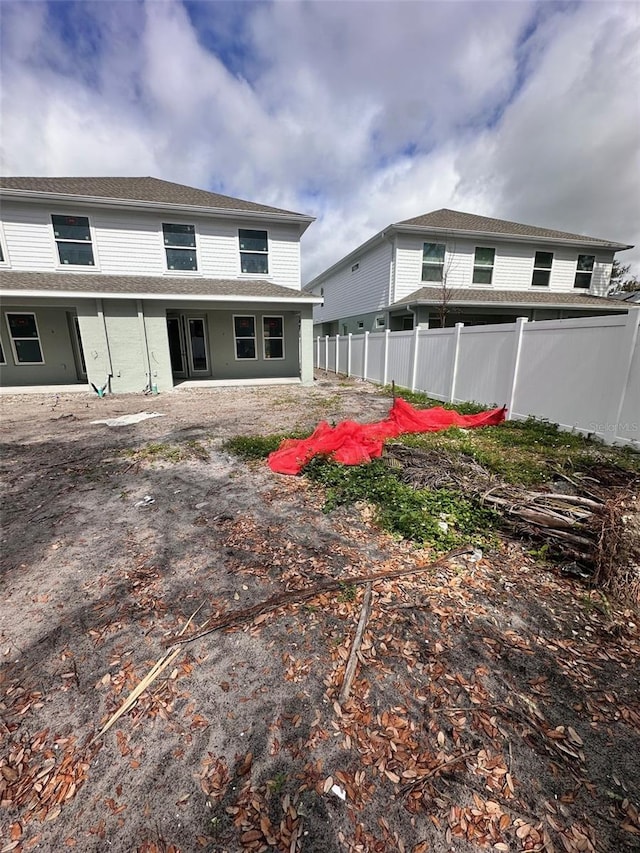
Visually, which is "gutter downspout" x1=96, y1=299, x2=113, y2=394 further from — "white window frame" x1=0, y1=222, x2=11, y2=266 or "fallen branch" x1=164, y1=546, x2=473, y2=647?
"fallen branch" x1=164, y1=546, x2=473, y2=647

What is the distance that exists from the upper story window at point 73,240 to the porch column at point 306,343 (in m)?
7.22

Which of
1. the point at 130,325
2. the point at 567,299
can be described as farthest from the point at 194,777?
the point at 567,299

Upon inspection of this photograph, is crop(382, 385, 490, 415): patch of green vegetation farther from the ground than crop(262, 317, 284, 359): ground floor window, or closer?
closer

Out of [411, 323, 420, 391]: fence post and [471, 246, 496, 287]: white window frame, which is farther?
[471, 246, 496, 287]: white window frame

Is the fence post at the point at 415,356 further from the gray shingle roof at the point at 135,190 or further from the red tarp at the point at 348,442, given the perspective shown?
the gray shingle roof at the point at 135,190

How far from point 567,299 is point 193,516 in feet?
59.9

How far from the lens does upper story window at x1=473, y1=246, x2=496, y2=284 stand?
1555 centimetres

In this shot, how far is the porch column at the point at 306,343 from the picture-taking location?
12469mm

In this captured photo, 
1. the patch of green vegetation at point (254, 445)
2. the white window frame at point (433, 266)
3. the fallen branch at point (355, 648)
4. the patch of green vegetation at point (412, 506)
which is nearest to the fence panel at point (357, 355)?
the white window frame at point (433, 266)

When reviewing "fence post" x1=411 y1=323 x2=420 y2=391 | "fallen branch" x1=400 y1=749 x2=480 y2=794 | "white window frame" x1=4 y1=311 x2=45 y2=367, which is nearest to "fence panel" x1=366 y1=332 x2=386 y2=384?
"fence post" x1=411 y1=323 x2=420 y2=391

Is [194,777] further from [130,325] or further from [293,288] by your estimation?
[293,288]

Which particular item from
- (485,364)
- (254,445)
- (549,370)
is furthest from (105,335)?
(549,370)

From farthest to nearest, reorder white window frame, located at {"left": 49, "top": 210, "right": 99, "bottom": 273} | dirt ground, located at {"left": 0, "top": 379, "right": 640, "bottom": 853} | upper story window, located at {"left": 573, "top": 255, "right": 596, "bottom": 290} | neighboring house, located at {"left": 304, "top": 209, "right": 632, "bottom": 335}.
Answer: upper story window, located at {"left": 573, "top": 255, "right": 596, "bottom": 290} < neighboring house, located at {"left": 304, "top": 209, "right": 632, "bottom": 335} < white window frame, located at {"left": 49, "top": 210, "right": 99, "bottom": 273} < dirt ground, located at {"left": 0, "top": 379, "right": 640, "bottom": 853}

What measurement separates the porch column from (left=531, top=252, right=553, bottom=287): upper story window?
11.1m
